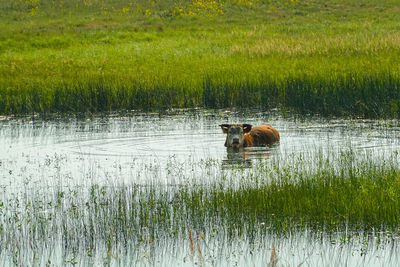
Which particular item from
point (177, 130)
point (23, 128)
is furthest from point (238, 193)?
point (23, 128)

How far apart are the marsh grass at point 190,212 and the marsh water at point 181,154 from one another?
17cm

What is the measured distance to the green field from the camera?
790 inches

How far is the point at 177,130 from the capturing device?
1677cm

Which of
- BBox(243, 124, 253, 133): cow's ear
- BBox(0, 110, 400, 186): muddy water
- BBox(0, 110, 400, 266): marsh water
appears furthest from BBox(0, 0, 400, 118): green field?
BBox(243, 124, 253, 133): cow's ear

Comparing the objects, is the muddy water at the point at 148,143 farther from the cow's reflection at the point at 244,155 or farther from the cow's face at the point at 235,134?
the cow's face at the point at 235,134

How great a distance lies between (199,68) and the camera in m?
28.5

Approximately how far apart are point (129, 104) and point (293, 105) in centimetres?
515

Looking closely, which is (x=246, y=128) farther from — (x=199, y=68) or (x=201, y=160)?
(x=199, y=68)

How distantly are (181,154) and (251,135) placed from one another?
86.1 inches

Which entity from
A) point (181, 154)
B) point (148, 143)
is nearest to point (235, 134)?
point (181, 154)

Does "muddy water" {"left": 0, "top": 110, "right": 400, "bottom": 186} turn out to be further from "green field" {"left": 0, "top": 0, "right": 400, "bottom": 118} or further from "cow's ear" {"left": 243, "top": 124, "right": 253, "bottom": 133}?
"green field" {"left": 0, "top": 0, "right": 400, "bottom": 118}

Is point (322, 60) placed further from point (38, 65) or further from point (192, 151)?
point (192, 151)

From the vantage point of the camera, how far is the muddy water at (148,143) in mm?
12242

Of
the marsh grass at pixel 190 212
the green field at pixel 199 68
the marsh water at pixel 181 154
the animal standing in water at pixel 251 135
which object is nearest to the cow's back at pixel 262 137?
the animal standing in water at pixel 251 135
